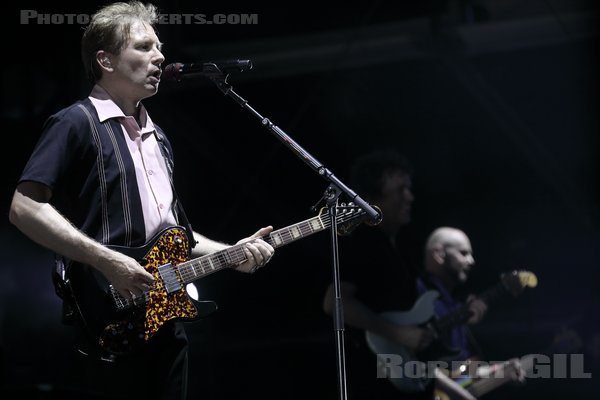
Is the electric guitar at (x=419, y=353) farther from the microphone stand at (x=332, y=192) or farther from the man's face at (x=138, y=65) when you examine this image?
the man's face at (x=138, y=65)

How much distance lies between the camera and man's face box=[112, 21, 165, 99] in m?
2.62

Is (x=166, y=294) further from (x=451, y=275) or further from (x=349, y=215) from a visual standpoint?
(x=451, y=275)

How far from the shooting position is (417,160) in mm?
6398

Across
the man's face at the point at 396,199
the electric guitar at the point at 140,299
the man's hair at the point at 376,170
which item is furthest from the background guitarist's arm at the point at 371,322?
the electric guitar at the point at 140,299

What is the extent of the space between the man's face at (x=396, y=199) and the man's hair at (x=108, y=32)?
2.10m

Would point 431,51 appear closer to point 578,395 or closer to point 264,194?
Result: point 264,194

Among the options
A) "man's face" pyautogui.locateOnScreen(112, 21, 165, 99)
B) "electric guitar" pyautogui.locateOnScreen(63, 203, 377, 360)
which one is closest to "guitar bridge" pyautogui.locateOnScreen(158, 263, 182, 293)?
"electric guitar" pyautogui.locateOnScreen(63, 203, 377, 360)

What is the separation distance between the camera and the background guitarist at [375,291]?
13.2ft

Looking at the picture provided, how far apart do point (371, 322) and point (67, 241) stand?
2194 mm

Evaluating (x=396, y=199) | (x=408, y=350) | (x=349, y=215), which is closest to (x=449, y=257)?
(x=396, y=199)

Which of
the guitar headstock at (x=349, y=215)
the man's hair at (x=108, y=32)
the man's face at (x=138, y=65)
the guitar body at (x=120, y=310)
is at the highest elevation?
the man's hair at (x=108, y=32)

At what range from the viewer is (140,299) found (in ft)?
7.89

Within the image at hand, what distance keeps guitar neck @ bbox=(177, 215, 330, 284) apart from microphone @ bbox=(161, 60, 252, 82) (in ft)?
1.75

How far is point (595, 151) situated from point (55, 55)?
3.62 m
